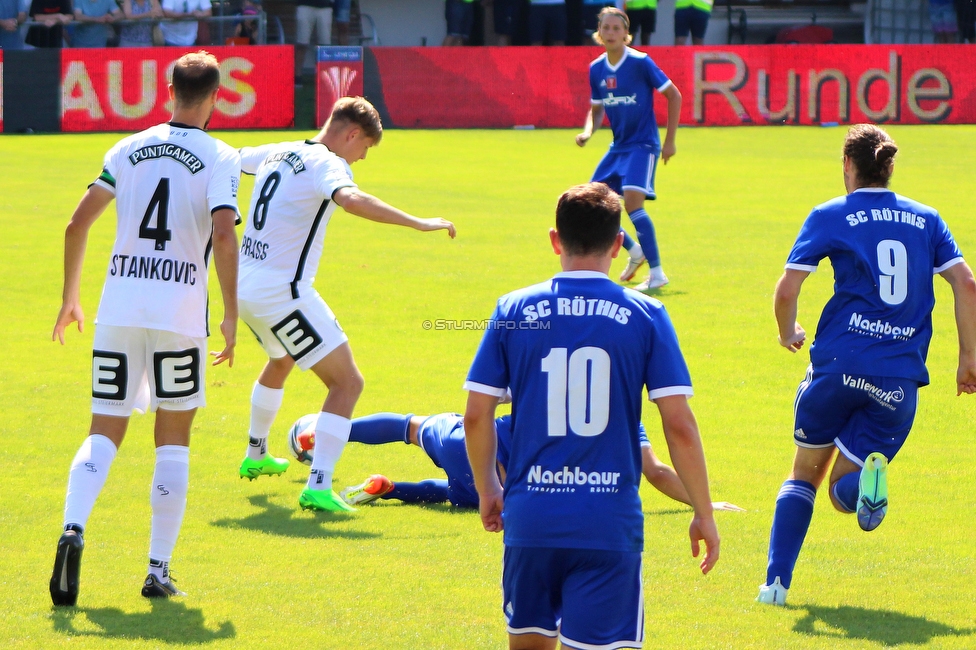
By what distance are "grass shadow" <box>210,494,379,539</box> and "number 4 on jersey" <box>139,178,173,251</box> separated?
168 cm

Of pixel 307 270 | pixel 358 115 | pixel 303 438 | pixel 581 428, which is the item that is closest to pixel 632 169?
pixel 303 438

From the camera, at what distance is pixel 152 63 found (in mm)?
24156

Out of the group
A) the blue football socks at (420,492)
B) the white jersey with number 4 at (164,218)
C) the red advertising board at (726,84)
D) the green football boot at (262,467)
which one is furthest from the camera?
the red advertising board at (726,84)

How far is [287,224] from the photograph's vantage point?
650 cm

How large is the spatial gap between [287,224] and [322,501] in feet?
4.69

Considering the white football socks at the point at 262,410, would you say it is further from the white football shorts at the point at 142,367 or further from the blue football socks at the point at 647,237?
the blue football socks at the point at 647,237

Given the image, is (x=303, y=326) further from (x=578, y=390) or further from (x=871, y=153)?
(x=578, y=390)

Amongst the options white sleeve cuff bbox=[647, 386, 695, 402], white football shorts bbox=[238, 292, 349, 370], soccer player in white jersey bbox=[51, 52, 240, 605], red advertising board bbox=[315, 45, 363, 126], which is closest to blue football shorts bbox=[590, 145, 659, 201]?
white football shorts bbox=[238, 292, 349, 370]

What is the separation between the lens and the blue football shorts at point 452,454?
6.40 meters

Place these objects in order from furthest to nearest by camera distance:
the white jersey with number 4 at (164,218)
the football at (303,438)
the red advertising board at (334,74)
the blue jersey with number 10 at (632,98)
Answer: the red advertising board at (334,74), the blue jersey with number 10 at (632,98), the football at (303,438), the white jersey with number 4 at (164,218)

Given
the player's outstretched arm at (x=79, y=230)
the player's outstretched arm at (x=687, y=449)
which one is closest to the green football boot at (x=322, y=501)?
the player's outstretched arm at (x=79, y=230)

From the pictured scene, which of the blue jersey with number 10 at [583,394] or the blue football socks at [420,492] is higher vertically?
the blue jersey with number 10 at [583,394]

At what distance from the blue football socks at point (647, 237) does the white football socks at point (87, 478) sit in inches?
295

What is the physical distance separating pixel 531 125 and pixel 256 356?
16.5 m
